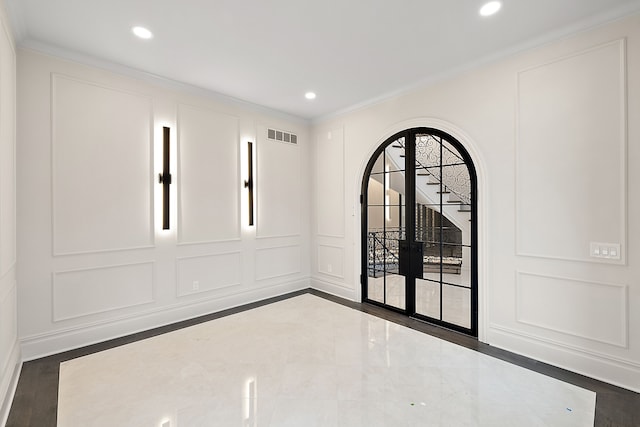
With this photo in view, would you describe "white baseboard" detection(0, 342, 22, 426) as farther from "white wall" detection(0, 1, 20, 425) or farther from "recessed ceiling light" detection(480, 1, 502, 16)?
"recessed ceiling light" detection(480, 1, 502, 16)

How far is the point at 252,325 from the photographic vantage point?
3.77m

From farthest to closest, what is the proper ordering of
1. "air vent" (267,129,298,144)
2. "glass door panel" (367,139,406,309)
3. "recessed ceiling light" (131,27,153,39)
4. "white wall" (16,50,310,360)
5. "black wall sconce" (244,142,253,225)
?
"air vent" (267,129,298,144)
"black wall sconce" (244,142,253,225)
"glass door panel" (367,139,406,309)
"white wall" (16,50,310,360)
"recessed ceiling light" (131,27,153,39)

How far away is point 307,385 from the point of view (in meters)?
2.51

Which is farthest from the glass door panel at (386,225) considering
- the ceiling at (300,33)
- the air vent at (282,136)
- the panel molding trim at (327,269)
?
the air vent at (282,136)

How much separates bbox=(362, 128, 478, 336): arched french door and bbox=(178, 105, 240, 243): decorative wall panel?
198cm

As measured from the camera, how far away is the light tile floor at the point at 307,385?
6.97ft

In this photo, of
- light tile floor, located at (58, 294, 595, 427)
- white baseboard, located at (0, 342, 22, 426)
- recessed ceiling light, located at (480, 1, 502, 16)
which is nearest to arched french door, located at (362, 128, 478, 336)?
light tile floor, located at (58, 294, 595, 427)

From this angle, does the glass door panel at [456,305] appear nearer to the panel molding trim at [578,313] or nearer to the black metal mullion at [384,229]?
the panel molding trim at [578,313]

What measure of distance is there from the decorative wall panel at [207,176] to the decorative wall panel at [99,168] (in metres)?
0.41

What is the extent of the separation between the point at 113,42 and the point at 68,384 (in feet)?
10.1

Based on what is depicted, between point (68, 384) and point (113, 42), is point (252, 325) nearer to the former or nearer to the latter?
point (68, 384)

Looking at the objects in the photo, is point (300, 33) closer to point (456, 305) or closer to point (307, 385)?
point (307, 385)

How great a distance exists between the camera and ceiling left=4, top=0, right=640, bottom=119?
245 cm

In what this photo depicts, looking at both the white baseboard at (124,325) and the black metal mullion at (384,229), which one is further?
the black metal mullion at (384,229)
